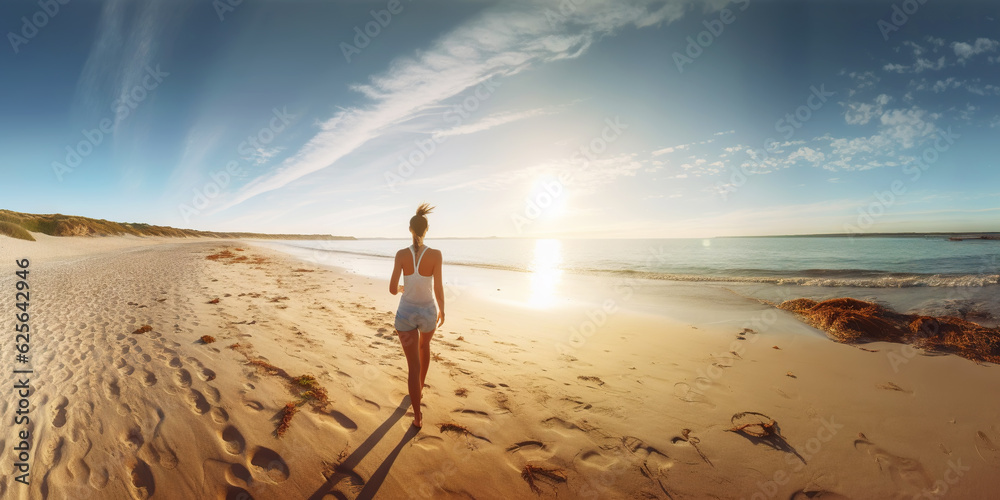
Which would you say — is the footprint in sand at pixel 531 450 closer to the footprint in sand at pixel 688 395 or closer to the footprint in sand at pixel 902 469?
the footprint in sand at pixel 688 395

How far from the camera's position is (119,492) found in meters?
2.91

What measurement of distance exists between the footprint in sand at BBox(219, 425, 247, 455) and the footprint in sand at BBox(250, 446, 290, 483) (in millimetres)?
182

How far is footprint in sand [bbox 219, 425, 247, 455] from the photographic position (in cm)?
344

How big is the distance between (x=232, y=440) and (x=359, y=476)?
1.51 m

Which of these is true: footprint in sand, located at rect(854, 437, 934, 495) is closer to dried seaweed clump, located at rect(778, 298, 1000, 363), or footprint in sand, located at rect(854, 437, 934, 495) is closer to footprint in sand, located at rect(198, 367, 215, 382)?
dried seaweed clump, located at rect(778, 298, 1000, 363)

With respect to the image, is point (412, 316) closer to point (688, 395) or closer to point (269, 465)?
point (269, 465)

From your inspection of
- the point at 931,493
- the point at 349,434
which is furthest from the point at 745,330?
the point at 349,434

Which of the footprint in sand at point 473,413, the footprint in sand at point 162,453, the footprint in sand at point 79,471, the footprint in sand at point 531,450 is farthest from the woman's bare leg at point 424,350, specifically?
the footprint in sand at point 79,471

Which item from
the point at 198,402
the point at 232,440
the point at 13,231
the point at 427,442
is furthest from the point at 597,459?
the point at 13,231

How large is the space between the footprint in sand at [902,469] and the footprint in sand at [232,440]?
22.3ft

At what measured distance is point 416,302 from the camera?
4.09 meters

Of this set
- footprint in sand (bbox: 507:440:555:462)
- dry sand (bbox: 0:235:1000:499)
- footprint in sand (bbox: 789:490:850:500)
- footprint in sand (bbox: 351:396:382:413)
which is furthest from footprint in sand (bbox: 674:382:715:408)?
footprint in sand (bbox: 351:396:382:413)

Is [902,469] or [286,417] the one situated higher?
[286,417]

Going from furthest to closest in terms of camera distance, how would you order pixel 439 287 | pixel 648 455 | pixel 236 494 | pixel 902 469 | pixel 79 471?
pixel 439 287 < pixel 648 455 < pixel 902 469 < pixel 79 471 < pixel 236 494
